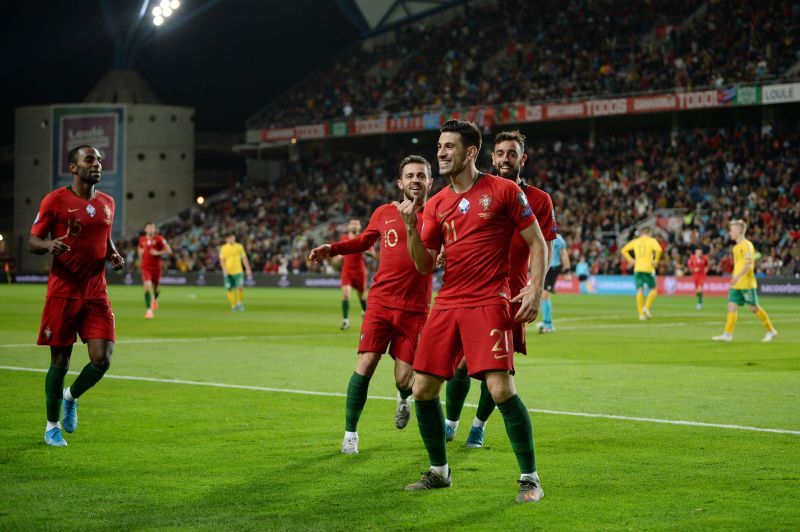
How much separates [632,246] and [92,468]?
21.5 metres

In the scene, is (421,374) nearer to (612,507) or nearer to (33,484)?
(612,507)

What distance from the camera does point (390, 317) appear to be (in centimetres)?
905

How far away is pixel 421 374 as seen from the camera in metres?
7.07

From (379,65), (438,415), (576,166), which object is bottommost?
(438,415)

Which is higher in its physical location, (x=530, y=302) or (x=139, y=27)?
(x=139, y=27)

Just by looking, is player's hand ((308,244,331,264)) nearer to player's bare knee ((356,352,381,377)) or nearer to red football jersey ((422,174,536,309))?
player's bare knee ((356,352,381,377))

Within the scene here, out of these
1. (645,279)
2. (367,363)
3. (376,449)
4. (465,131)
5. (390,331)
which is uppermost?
(465,131)

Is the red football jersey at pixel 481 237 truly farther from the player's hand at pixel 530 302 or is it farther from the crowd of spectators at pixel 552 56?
the crowd of spectators at pixel 552 56

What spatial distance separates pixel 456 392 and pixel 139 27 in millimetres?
58493

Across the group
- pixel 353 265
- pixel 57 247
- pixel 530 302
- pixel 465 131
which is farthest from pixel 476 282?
pixel 353 265

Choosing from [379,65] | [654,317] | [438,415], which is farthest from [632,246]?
[379,65]

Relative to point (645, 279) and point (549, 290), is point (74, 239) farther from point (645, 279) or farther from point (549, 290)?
point (645, 279)

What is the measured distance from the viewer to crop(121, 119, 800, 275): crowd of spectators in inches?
1679

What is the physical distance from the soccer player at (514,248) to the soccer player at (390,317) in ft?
1.41
